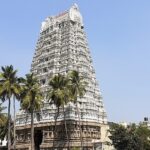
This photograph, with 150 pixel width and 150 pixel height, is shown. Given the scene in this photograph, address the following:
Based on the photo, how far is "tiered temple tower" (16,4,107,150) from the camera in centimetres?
10331

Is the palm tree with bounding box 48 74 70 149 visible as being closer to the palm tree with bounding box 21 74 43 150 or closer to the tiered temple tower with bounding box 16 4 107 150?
the palm tree with bounding box 21 74 43 150

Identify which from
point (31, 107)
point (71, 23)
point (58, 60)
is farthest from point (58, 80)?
point (71, 23)

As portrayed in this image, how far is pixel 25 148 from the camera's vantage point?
109m

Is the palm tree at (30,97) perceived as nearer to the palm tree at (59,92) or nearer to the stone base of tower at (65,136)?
the palm tree at (59,92)

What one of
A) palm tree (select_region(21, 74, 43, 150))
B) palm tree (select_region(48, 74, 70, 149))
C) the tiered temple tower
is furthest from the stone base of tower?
palm tree (select_region(21, 74, 43, 150))

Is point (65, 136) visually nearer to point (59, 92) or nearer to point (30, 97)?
point (59, 92)

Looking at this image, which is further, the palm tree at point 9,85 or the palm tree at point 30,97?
the palm tree at point 30,97

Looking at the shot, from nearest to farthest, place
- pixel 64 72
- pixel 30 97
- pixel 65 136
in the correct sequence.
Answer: pixel 30 97
pixel 65 136
pixel 64 72

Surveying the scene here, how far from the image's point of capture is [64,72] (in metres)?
110

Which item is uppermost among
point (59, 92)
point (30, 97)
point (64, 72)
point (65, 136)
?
point (64, 72)

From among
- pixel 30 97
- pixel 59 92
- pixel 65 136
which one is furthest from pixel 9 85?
pixel 65 136

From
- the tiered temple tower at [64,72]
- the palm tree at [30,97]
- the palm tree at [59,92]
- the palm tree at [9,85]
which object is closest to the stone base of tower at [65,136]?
the tiered temple tower at [64,72]

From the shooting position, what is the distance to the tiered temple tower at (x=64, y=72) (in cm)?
10331

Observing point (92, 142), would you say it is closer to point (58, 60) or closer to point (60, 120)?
point (60, 120)
